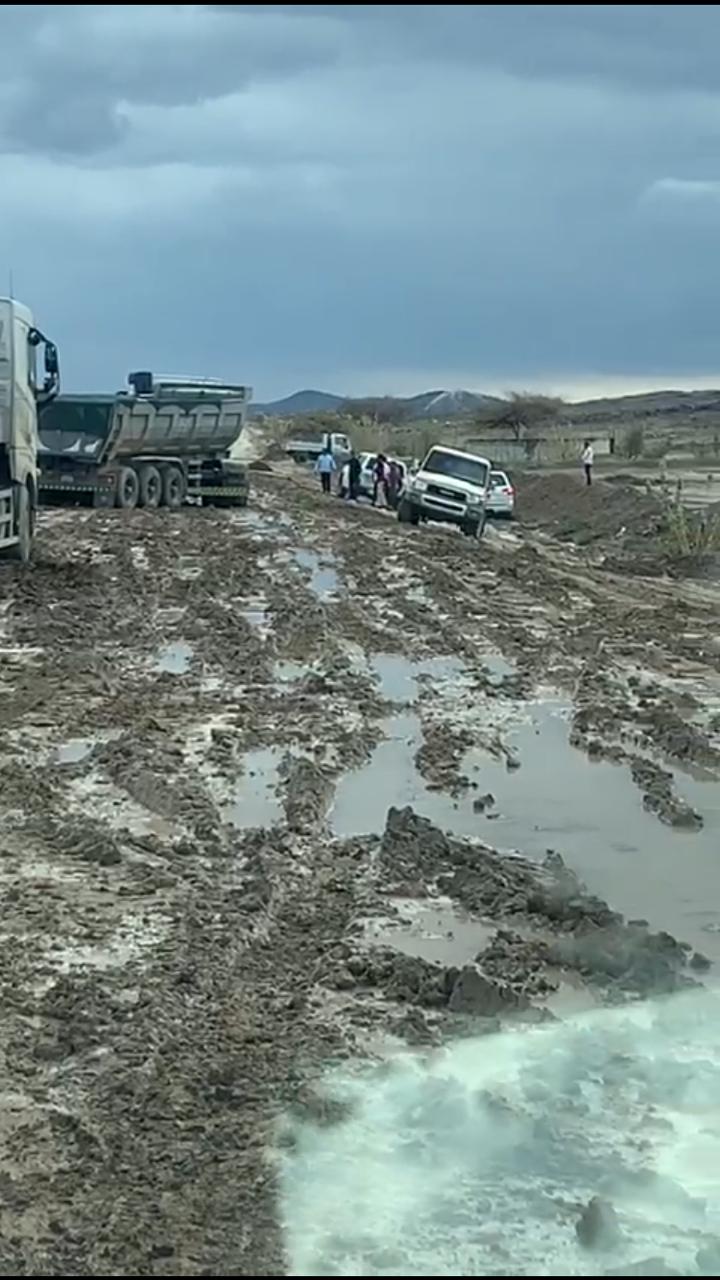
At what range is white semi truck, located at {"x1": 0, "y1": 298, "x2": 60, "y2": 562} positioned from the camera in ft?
75.9

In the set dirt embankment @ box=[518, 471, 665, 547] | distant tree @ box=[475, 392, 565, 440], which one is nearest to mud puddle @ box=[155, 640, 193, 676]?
dirt embankment @ box=[518, 471, 665, 547]

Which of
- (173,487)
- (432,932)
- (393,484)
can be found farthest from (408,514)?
(432,932)

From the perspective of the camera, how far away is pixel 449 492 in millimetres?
39875

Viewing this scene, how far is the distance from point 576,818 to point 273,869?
9.05ft

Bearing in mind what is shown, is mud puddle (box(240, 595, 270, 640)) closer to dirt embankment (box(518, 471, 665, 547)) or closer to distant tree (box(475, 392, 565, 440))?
dirt embankment (box(518, 471, 665, 547))

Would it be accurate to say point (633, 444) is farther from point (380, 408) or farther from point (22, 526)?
point (22, 526)

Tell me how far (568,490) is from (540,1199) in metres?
53.3

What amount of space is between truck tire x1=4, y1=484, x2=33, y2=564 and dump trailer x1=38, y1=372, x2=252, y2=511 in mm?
12454

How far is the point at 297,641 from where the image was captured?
19703mm

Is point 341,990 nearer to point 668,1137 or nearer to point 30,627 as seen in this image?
point 668,1137

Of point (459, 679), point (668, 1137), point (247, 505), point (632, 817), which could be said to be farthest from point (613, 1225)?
point (247, 505)

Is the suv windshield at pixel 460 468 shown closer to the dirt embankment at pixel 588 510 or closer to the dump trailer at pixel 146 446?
the dirt embankment at pixel 588 510

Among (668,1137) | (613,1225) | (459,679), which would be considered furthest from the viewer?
(459,679)

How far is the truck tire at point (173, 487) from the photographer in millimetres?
43062
